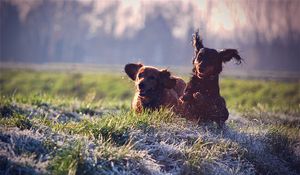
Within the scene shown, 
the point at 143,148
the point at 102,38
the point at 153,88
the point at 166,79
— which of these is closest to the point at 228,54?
the point at 166,79

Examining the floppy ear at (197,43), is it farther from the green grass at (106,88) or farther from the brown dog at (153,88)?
the green grass at (106,88)

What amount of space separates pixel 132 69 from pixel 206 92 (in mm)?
1641

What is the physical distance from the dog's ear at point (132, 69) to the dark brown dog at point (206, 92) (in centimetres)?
124

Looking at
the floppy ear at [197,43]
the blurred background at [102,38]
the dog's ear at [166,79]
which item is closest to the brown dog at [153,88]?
the dog's ear at [166,79]

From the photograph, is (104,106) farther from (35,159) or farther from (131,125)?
(35,159)

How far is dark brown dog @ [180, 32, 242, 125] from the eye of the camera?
8.79 m

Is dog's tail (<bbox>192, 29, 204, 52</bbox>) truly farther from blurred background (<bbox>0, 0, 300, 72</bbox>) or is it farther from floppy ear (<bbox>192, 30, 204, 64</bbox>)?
blurred background (<bbox>0, 0, 300, 72</bbox>)

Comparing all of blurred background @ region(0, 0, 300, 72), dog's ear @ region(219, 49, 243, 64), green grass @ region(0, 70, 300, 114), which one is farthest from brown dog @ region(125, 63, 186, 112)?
blurred background @ region(0, 0, 300, 72)

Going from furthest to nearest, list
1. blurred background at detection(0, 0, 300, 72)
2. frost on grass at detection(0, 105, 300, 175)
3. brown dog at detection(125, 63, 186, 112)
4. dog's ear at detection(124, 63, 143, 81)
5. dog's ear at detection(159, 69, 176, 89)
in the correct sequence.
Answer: blurred background at detection(0, 0, 300, 72)
dog's ear at detection(124, 63, 143, 81)
dog's ear at detection(159, 69, 176, 89)
brown dog at detection(125, 63, 186, 112)
frost on grass at detection(0, 105, 300, 175)

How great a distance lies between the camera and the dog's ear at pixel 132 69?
9828mm

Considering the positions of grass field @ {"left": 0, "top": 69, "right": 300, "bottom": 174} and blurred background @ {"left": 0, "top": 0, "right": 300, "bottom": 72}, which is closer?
grass field @ {"left": 0, "top": 69, "right": 300, "bottom": 174}

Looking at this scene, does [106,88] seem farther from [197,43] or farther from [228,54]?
[228,54]

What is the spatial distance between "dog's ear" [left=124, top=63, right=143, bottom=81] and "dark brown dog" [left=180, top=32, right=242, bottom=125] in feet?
4.07

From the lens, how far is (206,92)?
29.3 ft
